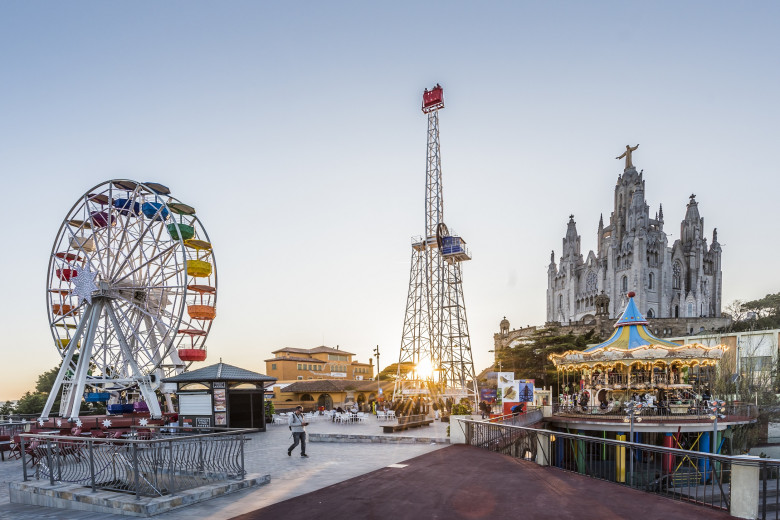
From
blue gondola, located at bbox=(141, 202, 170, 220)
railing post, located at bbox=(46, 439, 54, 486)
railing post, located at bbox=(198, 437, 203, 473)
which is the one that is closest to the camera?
railing post, located at bbox=(46, 439, 54, 486)

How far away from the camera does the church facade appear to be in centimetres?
8556

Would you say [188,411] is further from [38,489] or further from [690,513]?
[690,513]

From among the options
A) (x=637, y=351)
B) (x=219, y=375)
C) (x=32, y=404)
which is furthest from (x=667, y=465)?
(x=32, y=404)

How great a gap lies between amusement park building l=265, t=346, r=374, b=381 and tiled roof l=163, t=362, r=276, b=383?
3892 cm

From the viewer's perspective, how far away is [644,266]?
278 ft

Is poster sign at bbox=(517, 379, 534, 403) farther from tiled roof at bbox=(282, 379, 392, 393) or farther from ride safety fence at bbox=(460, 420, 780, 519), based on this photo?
tiled roof at bbox=(282, 379, 392, 393)

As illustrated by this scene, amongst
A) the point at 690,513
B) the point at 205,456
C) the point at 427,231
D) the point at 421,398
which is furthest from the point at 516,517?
the point at 427,231

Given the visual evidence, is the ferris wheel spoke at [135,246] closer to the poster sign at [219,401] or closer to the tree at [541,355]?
the poster sign at [219,401]

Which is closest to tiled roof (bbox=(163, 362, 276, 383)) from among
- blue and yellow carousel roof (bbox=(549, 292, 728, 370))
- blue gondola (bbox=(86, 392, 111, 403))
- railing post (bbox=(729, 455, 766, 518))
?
blue gondola (bbox=(86, 392, 111, 403))

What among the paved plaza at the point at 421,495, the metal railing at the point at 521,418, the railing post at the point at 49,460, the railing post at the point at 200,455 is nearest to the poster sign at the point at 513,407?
the metal railing at the point at 521,418

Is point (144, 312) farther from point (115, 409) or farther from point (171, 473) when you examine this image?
point (171, 473)

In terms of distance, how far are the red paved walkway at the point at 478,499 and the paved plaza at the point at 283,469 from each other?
548mm

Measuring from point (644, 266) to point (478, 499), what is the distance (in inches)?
3437

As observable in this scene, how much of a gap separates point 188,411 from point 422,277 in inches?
1207
